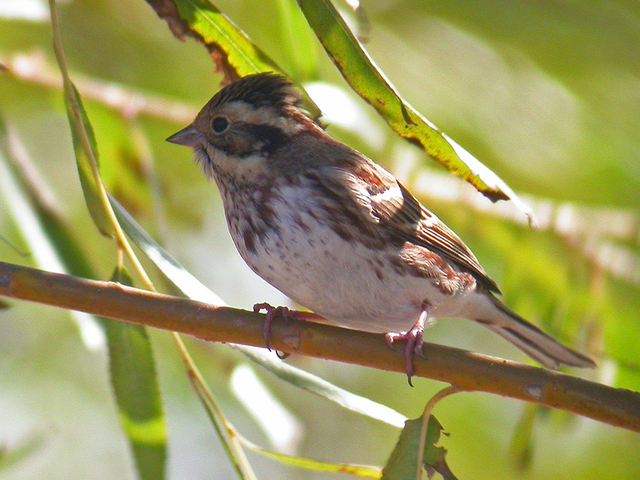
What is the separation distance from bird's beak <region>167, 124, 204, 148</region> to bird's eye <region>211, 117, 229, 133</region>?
2.2 inches

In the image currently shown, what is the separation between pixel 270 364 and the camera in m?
2.11

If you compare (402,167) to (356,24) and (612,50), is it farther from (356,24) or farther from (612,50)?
(612,50)

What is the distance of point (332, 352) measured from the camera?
73.4 inches

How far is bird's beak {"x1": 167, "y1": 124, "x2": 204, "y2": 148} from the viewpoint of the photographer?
101 inches

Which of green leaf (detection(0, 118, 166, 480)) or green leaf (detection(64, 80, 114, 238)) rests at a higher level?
green leaf (detection(64, 80, 114, 238))

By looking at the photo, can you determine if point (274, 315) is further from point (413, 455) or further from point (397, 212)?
point (397, 212)

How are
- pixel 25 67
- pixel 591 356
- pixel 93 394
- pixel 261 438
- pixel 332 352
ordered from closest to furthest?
pixel 332 352
pixel 591 356
pixel 25 67
pixel 93 394
pixel 261 438

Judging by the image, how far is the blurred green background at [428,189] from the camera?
309cm

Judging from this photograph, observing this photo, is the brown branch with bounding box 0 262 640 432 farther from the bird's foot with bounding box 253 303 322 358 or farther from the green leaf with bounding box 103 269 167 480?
the green leaf with bounding box 103 269 167 480

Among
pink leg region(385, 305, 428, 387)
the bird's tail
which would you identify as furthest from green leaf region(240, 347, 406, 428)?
the bird's tail

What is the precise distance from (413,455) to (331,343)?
12.4 inches

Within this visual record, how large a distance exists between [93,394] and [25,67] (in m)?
1.85

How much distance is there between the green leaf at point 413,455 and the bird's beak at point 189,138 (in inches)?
47.0

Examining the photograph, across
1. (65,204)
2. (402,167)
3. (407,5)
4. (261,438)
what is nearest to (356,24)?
(402,167)
